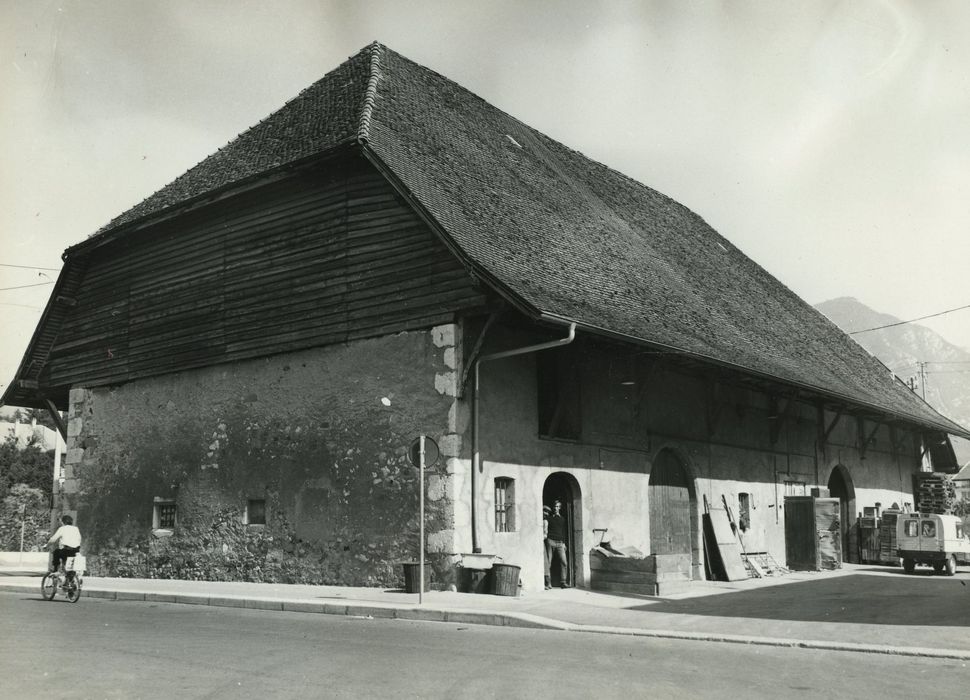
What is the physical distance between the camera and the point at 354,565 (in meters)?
15.2

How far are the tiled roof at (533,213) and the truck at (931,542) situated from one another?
10.2ft

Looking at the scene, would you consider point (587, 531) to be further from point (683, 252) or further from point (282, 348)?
point (683, 252)

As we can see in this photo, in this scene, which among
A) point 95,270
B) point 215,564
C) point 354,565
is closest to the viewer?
point 354,565

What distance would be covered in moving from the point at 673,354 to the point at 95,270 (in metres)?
13.1

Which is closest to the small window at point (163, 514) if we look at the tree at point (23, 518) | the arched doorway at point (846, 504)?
the arched doorway at point (846, 504)

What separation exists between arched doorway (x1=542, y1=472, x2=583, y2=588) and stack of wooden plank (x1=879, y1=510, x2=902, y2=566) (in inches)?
561

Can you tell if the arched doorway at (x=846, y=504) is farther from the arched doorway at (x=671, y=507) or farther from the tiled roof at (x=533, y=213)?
the arched doorway at (x=671, y=507)

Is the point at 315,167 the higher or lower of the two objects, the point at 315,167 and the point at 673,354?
the higher

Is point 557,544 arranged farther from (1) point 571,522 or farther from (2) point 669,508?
(2) point 669,508

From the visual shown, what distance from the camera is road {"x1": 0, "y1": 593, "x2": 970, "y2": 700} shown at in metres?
6.66

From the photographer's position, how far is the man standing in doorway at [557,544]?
52.5ft

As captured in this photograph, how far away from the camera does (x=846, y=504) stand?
28.0m

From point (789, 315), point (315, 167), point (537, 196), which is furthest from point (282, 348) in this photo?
point (789, 315)

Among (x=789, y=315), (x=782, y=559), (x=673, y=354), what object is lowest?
(x=782, y=559)
